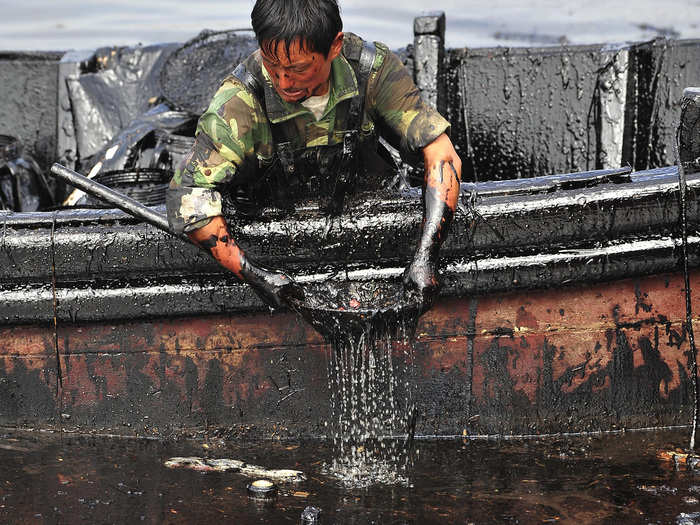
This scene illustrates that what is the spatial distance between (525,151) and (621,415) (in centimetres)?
193

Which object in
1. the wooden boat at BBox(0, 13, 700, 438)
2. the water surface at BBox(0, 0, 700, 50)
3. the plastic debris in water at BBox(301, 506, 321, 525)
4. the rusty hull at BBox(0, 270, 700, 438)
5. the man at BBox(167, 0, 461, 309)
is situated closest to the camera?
the plastic debris in water at BBox(301, 506, 321, 525)

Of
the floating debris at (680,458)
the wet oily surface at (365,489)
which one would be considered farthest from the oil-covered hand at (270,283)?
the floating debris at (680,458)

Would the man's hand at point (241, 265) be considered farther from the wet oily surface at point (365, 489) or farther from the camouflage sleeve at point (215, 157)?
the wet oily surface at point (365, 489)

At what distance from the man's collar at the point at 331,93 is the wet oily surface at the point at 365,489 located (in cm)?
110

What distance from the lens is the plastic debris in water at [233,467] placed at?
3.14 metres

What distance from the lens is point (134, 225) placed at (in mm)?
3314

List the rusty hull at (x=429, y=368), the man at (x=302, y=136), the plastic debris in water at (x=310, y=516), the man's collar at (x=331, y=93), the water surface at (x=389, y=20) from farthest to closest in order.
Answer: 1. the water surface at (x=389, y=20)
2. the rusty hull at (x=429, y=368)
3. the man's collar at (x=331, y=93)
4. the man at (x=302, y=136)
5. the plastic debris in water at (x=310, y=516)

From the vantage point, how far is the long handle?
3.08 meters

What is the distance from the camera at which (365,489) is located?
3037mm

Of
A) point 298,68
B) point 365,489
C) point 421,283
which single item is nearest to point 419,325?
point 421,283

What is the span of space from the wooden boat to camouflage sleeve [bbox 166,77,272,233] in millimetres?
287

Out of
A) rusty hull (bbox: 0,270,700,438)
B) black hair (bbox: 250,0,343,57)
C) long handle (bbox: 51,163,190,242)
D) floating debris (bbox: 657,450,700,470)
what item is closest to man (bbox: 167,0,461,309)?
black hair (bbox: 250,0,343,57)

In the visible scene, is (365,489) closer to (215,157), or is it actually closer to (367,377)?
(367,377)

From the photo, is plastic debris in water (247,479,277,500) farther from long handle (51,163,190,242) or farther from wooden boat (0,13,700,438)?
long handle (51,163,190,242)
